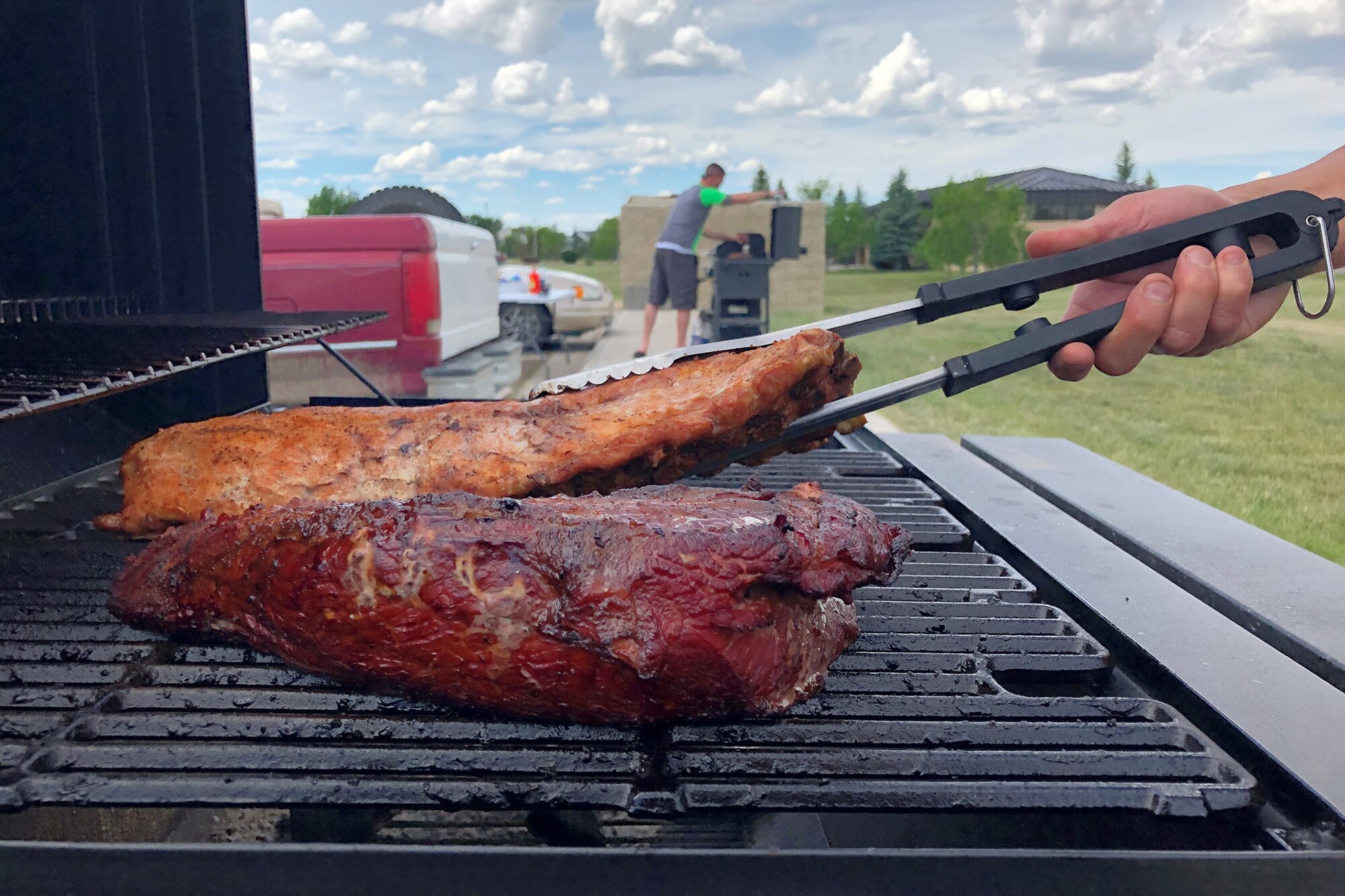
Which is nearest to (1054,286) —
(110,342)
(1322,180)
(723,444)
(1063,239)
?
(1063,239)

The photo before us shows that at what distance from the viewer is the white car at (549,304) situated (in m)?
14.6

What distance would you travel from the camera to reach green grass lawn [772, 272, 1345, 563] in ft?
21.6

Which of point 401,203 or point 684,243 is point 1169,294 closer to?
point 401,203

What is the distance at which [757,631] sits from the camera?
61.1 inches

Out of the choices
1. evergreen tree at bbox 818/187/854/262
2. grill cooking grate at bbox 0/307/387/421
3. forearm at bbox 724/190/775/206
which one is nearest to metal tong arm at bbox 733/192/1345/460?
grill cooking grate at bbox 0/307/387/421

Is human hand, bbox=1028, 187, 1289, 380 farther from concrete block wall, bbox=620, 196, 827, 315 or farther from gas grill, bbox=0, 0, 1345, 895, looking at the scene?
concrete block wall, bbox=620, 196, 827, 315

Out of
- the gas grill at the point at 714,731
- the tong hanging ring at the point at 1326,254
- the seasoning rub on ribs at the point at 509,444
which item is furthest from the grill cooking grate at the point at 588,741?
the tong hanging ring at the point at 1326,254

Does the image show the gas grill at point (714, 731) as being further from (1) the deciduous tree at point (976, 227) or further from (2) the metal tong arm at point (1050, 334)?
(1) the deciduous tree at point (976, 227)

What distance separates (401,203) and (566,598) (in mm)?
8303

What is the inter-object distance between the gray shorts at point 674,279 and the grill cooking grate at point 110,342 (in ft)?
27.9

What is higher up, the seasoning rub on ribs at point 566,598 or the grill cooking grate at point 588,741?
the seasoning rub on ribs at point 566,598

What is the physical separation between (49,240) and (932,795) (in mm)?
3552

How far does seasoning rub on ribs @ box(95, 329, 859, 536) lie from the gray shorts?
9.74 m

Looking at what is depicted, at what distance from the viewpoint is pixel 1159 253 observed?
2385 millimetres
